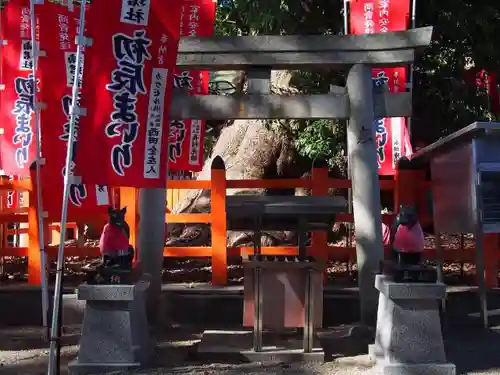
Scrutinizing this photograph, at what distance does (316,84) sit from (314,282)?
6092 mm

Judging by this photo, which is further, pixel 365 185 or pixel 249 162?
pixel 249 162

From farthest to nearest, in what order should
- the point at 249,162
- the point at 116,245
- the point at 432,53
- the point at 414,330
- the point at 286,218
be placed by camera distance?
the point at 249,162, the point at 432,53, the point at 286,218, the point at 116,245, the point at 414,330

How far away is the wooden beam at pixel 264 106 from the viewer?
22.5 ft

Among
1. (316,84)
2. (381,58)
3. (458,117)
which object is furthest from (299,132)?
(381,58)

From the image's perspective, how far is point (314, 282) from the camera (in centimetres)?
618

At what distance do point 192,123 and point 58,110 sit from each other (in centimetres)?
309

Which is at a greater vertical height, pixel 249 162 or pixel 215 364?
pixel 249 162

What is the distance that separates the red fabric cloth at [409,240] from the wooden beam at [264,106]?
1768 millimetres

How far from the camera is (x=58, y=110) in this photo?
679 cm

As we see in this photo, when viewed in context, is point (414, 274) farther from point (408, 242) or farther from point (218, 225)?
point (218, 225)

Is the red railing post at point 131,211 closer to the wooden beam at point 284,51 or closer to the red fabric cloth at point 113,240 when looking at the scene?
the wooden beam at point 284,51

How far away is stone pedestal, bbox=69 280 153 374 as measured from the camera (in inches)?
215

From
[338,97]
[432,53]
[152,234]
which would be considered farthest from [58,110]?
[432,53]

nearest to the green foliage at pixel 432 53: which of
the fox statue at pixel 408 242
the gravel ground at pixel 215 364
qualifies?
the gravel ground at pixel 215 364
